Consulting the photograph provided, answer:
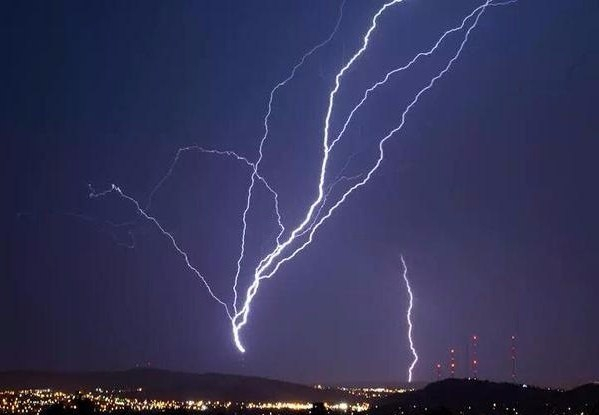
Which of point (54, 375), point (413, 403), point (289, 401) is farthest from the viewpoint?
point (54, 375)

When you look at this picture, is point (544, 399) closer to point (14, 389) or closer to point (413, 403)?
point (413, 403)

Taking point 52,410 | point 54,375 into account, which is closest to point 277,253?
point 52,410

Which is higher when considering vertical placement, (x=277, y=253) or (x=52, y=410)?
(x=277, y=253)

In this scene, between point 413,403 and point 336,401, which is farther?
point 336,401

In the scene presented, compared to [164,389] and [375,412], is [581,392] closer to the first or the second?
[375,412]

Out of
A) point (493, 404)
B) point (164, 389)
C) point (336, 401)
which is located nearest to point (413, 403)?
point (493, 404)

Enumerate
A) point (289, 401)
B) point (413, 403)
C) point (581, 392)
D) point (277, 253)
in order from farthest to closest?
point (289, 401)
point (413, 403)
point (581, 392)
point (277, 253)
